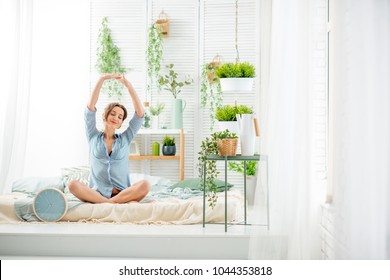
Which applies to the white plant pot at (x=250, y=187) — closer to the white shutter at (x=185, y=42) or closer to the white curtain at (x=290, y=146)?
the white shutter at (x=185, y=42)

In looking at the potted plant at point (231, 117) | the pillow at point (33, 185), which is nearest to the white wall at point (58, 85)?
the pillow at point (33, 185)

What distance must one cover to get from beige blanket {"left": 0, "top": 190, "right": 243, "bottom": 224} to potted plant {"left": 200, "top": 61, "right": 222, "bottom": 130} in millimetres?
2277

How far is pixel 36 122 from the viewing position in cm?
660

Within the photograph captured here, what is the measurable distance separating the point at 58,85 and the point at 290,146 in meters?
4.14

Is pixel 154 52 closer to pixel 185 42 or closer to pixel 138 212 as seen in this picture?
pixel 185 42

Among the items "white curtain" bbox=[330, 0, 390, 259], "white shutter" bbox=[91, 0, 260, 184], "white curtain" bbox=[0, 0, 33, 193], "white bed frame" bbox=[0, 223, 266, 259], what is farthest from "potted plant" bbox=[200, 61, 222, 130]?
→ "white curtain" bbox=[330, 0, 390, 259]

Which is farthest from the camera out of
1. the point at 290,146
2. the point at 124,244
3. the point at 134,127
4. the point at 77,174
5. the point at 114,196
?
the point at 77,174

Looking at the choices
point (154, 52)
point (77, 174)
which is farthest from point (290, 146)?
point (154, 52)

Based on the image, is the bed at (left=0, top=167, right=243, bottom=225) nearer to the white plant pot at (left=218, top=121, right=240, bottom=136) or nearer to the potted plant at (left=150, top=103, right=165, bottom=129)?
the white plant pot at (left=218, top=121, right=240, bottom=136)

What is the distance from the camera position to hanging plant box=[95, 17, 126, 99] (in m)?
6.59

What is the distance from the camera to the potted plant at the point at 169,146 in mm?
6543

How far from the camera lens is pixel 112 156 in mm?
4629
